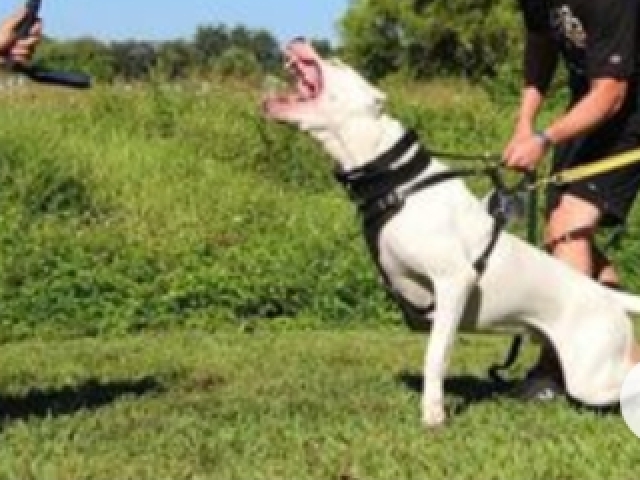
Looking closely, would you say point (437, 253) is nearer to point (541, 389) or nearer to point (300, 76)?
point (300, 76)

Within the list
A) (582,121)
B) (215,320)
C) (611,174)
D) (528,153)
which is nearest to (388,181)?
(528,153)

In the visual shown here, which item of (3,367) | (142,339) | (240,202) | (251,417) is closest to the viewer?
(251,417)

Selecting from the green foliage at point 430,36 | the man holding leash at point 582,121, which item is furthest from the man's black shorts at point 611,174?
the green foliage at point 430,36

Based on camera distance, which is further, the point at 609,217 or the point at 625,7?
the point at 609,217

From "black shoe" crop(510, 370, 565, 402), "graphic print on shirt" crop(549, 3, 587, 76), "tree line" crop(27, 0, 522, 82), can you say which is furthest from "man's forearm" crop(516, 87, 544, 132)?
"tree line" crop(27, 0, 522, 82)

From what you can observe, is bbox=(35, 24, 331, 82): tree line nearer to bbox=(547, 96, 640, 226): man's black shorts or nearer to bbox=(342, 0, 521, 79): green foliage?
bbox=(547, 96, 640, 226): man's black shorts

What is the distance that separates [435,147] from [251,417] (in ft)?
36.3

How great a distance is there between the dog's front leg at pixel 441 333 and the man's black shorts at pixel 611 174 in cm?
81

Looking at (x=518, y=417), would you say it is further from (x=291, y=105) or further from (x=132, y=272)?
(x=132, y=272)

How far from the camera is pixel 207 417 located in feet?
20.1

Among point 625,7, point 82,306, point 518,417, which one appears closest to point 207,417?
point 518,417

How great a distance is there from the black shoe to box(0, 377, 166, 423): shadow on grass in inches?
62.3

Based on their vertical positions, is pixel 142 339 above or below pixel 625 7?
below

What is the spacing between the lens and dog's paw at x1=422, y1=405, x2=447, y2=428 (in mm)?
5809
